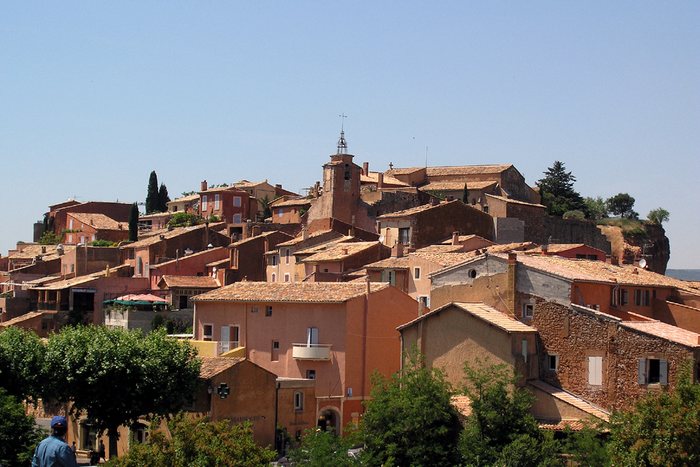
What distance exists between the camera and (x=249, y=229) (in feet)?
257

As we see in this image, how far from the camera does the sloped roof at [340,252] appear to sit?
60350 millimetres

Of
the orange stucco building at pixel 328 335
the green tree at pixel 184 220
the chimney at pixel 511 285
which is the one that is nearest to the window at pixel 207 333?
the orange stucco building at pixel 328 335

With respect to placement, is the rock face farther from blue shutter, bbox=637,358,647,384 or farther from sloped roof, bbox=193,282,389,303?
blue shutter, bbox=637,358,647,384

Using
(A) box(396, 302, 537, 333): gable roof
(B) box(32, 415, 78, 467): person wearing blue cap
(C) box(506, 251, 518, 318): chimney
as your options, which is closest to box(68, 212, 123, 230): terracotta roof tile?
(A) box(396, 302, 537, 333): gable roof

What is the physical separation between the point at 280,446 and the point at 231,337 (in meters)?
9.71

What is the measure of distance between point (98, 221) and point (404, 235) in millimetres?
36038

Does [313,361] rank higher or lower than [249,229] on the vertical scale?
lower

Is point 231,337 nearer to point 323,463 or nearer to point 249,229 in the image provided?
point 323,463

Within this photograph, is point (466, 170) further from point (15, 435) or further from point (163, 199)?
point (15, 435)

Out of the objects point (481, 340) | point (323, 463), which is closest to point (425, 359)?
point (481, 340)

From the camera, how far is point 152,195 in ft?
336

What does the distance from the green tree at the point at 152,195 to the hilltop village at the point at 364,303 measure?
1838 cm

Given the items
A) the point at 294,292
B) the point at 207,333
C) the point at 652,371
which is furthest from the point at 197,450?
the point at 207,333

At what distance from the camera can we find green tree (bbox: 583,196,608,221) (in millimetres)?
99688
